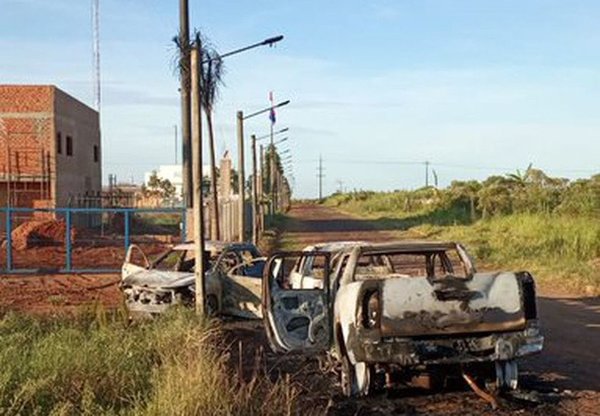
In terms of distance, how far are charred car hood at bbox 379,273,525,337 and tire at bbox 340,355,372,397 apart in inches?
22.3

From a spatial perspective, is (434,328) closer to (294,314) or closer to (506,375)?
(506,375)

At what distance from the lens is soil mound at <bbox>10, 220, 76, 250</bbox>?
33.1 metres

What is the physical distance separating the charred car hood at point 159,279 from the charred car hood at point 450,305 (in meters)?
7.17

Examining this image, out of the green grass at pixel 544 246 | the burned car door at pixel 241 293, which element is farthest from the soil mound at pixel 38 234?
the burned car door at pixel 241 293

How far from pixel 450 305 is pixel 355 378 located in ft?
3.99

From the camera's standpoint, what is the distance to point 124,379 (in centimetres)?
837

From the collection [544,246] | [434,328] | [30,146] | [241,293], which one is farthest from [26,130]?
[434,328]

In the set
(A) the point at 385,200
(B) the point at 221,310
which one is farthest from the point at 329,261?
(A) the point at 385,200

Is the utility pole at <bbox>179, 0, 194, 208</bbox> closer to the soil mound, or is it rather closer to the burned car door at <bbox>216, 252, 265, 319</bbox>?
the burned car door at <bbox>216, 252, 265, 319</bbox>

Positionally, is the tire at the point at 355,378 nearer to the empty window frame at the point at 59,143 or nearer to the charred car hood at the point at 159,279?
the charred car hood at the point at 159,279

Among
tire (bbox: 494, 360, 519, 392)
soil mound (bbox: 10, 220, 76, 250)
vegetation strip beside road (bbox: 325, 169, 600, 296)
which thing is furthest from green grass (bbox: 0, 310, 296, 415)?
soil mound (bbox: 10, 220, 76, 250)

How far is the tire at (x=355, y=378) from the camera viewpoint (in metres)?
9.10

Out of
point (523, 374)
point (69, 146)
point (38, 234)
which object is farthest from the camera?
point (69, 146)

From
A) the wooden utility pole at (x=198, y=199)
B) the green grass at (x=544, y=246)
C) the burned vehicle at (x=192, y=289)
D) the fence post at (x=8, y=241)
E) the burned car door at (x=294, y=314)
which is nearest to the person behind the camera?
the burned car door at (x=294, y=314)
